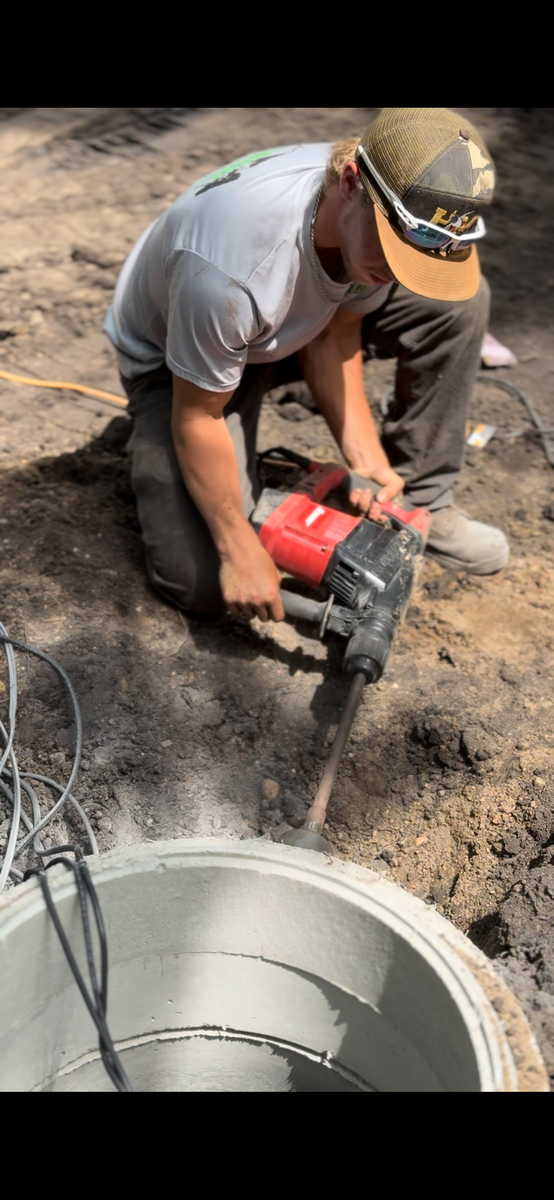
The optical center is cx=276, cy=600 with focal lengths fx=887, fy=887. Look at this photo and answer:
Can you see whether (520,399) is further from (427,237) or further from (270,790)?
(270,790)

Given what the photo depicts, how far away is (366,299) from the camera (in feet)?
7.38

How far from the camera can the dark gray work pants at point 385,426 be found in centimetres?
232

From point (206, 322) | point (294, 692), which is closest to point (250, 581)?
point (294, 692)

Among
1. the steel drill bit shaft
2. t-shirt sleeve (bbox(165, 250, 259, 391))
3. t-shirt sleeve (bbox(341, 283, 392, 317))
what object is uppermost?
t-shirt sleeve (bbox(341, 283, 392, 317))

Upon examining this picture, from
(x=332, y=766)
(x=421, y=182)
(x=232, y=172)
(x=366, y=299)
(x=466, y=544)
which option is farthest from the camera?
(x=466, y=544)

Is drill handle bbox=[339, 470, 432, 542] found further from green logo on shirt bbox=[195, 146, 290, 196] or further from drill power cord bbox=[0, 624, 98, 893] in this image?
drill power cord bbox=[0, 624, 98, 893]

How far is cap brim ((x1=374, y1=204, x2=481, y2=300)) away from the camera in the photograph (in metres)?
1.67

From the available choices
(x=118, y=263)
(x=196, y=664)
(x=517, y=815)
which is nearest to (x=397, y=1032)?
(x=517, y=815)

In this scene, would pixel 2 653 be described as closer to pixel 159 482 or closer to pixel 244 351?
pixel 159 482

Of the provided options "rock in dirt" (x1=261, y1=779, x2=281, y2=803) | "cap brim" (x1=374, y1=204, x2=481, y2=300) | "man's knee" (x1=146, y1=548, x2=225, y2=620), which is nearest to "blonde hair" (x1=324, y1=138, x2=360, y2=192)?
"cap brim" (x1=374, y1=204, x2=481, y2=300)

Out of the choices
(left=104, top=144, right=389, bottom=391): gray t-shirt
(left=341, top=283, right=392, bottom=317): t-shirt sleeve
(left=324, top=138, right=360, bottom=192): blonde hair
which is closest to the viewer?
(left=324, top=138, right=360, bottom=192): blonde hair

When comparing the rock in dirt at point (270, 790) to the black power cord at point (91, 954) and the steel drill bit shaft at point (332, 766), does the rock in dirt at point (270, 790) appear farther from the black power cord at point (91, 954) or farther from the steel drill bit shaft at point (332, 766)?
the black power cord at point (91, 954)

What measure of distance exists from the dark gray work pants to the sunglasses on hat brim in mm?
563

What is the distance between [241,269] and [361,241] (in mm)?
277
